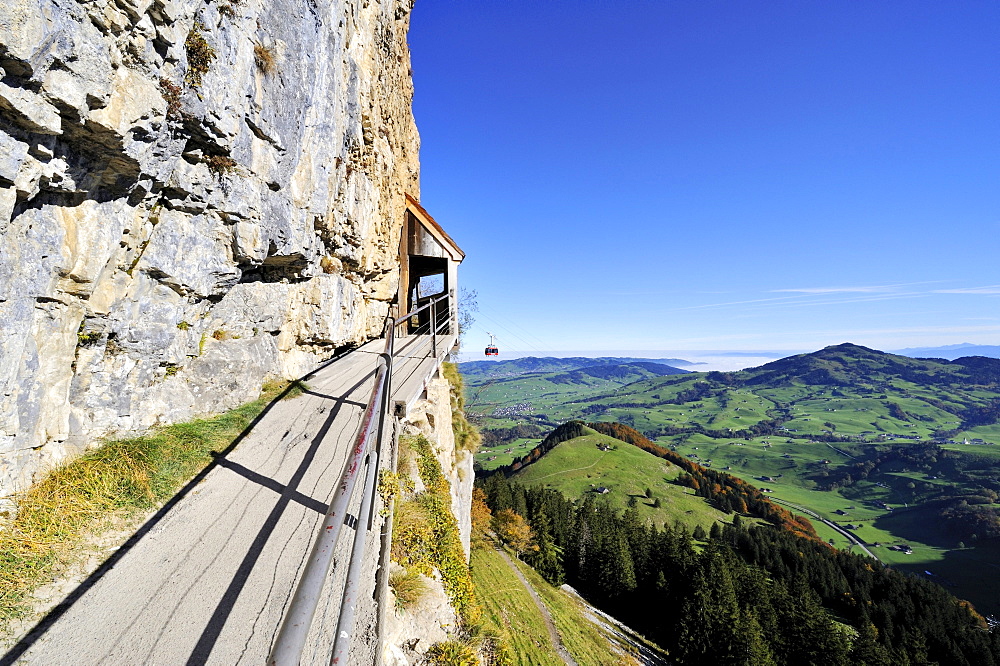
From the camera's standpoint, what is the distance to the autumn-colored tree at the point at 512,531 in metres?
51.2

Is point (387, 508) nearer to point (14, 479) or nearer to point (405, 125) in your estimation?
point (14, 479)

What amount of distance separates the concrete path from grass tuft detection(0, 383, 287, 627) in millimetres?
274

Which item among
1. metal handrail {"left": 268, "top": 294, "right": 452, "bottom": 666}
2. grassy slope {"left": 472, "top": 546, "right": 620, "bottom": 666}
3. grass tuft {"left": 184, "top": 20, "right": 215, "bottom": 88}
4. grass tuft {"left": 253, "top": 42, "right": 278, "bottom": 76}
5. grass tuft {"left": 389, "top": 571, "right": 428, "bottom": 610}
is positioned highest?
grass tuft {"left": 253, "top": 42, "right": 278, "bottom": 76}

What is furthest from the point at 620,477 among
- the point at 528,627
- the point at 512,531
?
the point at 528,627

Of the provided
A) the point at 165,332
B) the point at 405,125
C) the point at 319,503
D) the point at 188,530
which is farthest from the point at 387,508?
the point at 405,125

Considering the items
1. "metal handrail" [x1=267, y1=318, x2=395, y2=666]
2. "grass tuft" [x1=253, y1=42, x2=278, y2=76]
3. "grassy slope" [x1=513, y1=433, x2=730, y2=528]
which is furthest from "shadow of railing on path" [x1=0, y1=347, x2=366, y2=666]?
"grassy slope" [x1=513, y1=433, x2=730, y2=528]

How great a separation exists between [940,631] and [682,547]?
3867cm

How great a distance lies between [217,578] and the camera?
11.5 feet

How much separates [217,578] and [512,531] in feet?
176

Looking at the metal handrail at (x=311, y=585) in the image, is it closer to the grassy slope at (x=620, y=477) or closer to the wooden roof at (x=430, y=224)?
the wooden roof at (x=430, y=224)

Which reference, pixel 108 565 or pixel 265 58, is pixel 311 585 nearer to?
pixel 108 565

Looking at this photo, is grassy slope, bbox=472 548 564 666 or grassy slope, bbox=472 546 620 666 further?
grassy slope, bbox=472 546 620 666

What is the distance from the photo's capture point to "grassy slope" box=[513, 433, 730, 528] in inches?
4279

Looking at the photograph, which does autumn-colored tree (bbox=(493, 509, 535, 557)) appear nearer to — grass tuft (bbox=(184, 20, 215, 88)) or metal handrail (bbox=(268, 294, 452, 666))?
grass tuft (bbox=(184, 20, 215, 88))
